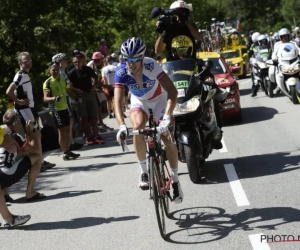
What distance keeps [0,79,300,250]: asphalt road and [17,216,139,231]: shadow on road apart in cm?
1

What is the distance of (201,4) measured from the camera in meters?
51.4

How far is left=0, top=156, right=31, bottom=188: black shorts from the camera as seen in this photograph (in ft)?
29.3

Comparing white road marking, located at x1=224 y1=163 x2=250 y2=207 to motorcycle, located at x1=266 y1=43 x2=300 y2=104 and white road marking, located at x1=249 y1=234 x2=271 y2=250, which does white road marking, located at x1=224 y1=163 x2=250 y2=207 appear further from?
motorcycle, located at x1=266 y1=43 x2=300 y2=104

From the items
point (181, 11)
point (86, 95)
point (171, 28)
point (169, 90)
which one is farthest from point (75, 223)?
point (86, 95)

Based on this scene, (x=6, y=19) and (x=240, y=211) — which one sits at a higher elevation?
(x=6, y=19)

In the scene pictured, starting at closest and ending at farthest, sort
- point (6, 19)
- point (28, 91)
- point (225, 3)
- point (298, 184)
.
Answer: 1. point (298, 184)
2. point (28, 91)
3. point (6, 19)
4. point (225, 3)

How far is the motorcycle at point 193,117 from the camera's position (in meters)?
9.62

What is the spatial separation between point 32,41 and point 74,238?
13.4m

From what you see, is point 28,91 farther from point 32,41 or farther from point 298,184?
point 32,41

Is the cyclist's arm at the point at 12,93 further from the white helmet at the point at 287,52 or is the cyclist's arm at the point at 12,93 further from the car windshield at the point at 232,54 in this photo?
the car windshield at the point at 232,54

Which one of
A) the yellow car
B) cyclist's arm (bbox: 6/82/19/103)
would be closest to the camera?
cyclist's arm (bbox: 6/82/19/103)

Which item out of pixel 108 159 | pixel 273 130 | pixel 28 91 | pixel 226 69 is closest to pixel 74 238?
pixel 28 91

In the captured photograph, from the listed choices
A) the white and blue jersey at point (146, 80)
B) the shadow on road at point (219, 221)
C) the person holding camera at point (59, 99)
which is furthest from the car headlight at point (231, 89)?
the shadow on road at point (219, 221)

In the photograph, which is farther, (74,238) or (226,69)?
(226,69)
